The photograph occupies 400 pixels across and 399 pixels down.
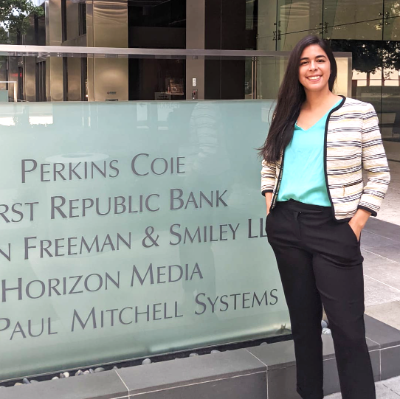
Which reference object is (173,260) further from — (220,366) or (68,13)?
(68,13)

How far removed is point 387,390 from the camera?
334 cm

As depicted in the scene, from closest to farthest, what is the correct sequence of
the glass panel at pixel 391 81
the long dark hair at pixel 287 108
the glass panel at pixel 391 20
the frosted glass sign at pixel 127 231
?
the long dark hair at pixel 287 108, the frosted glass sign at pixel 127 231, the glass panel at pixel 391 20, the glass panel at pixel 391 81

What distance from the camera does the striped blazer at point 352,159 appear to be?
2.45m

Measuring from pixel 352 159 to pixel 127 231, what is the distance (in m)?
1.27

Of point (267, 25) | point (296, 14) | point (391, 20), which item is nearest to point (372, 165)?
point (296, 14)

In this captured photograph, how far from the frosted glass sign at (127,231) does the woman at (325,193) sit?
0.72 meters

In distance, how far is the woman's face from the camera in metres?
2.52

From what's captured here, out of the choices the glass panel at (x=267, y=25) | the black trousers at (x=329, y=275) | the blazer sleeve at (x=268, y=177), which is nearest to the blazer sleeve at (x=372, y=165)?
the black trousers at (x=329, y=275)

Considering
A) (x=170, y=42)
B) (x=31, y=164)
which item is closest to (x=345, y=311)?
(x=31, y=164)

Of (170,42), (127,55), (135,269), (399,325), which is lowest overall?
(399,325)

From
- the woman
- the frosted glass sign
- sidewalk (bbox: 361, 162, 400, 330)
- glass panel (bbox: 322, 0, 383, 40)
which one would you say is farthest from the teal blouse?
glass panel (bbox: 322, 0, 383, 40)

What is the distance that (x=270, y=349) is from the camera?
3.37 metres

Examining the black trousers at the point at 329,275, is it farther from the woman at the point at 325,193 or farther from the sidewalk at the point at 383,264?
the sidewalk at the point at 383,264

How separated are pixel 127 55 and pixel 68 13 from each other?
448 inches
